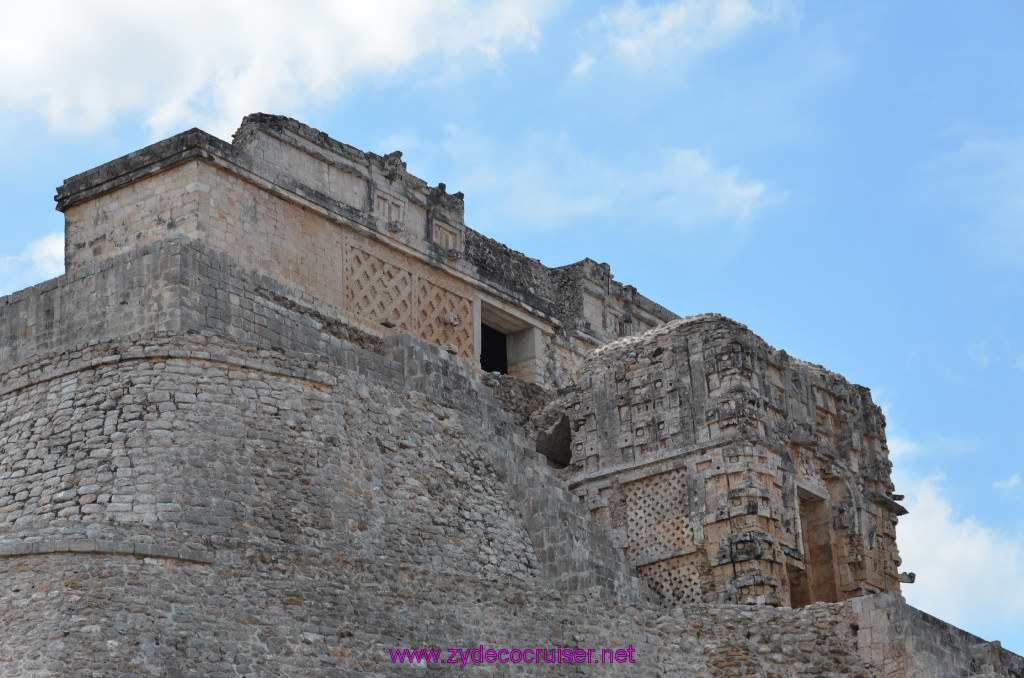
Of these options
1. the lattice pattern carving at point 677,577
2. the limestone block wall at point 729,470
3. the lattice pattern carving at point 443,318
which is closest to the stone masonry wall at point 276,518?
the lattice pattern carving at point 677,577

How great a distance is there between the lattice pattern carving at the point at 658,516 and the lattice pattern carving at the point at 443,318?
3693 millimetres

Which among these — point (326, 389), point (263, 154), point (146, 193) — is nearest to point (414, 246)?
point (263, 154)

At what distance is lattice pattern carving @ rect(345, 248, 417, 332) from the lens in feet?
64.0

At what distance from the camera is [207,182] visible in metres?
17.9

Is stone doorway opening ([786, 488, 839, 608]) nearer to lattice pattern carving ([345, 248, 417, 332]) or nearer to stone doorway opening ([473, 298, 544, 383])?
stone doorway opening ([473, 298, 544, 383])

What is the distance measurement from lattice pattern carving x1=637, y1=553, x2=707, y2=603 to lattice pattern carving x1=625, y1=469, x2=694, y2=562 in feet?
0.41

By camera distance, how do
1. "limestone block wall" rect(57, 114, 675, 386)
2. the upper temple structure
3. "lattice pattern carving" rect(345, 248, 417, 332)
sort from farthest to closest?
"lattice pattern carving" rect(345, 248, 417, 332) → "limestone block wall" rect(57, 114, 675, 386) → the upper temple structure

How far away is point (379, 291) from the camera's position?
19.9 m

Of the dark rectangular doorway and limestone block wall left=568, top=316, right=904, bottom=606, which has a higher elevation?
the dark rectangular doorway

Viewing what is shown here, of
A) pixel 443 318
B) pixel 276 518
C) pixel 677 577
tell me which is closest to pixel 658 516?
pixel 677 577

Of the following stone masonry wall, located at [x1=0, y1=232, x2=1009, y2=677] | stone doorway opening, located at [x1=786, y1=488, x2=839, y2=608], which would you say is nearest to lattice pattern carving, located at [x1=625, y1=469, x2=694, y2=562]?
stone masonry wall, located at [x1=0, y1=232, x2=1009, y2=677]

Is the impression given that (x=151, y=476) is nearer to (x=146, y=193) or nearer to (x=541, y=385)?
(x=146, y=193)

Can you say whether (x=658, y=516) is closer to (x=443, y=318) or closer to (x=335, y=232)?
(x=443, y=318)

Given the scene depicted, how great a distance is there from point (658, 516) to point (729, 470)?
3.23ft
